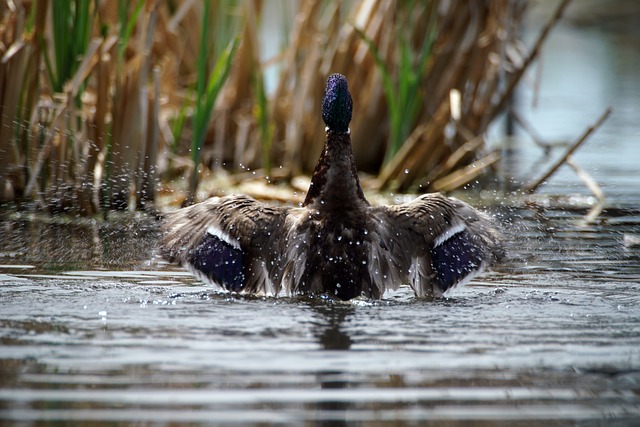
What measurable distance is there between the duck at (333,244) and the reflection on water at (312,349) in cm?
13

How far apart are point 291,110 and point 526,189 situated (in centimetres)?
187

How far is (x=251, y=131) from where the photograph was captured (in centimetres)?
888

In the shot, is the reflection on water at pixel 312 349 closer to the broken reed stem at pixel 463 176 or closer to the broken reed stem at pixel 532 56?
the broken reed stem at pixel 463 176

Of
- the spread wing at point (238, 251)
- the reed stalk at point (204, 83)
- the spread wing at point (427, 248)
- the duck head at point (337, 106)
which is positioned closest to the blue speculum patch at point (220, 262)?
the spread wing at point (238, 251)

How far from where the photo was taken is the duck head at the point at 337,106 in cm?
563

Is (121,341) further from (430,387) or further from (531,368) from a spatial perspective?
(531,368)

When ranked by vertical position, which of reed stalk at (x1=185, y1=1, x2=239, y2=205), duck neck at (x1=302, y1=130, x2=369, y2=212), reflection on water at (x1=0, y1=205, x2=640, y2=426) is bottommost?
reflection on water at (x1=0, y1=205, x2=640, y2=426)

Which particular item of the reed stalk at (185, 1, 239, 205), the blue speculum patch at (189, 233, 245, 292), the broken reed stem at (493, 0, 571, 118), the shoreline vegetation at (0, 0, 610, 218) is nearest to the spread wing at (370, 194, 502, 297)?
the blue speculum patch at (189, 233, 245, 292)

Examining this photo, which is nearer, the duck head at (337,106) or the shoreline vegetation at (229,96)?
the duck head at (337,106)

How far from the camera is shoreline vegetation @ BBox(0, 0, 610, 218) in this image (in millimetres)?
6773

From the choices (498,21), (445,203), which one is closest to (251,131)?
(498,21)

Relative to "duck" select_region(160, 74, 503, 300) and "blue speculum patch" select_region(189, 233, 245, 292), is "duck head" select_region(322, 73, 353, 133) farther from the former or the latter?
"blue speculum patch" select_region(189, 233, 245, 292)

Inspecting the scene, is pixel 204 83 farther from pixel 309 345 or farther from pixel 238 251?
pixel 309 345

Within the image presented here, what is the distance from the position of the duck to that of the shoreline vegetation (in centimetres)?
Answer: 151
